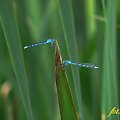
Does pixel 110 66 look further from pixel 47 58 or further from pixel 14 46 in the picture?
pixel 47 58

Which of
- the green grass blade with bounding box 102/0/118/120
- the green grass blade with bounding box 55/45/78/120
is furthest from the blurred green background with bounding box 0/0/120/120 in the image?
the green grass blade with bounding box 55/45/78/120

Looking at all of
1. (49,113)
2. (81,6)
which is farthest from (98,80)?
(81,6)

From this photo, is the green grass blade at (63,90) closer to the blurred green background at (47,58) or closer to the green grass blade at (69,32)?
the green grass blade at (69,32)

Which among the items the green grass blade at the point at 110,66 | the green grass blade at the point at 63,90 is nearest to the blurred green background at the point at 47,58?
the green grass blade at the point at 110,66

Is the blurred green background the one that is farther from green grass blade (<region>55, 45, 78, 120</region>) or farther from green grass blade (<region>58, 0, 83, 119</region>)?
green grass blade (<region>55, 45, 78, 120</region>)

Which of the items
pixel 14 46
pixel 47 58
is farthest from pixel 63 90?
pixel 47 58

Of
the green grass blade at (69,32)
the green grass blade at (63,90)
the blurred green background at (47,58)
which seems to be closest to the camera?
the green grass blade at (63,90)

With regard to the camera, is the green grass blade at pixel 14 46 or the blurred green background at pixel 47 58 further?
the blurred green background at pixel 47 58
